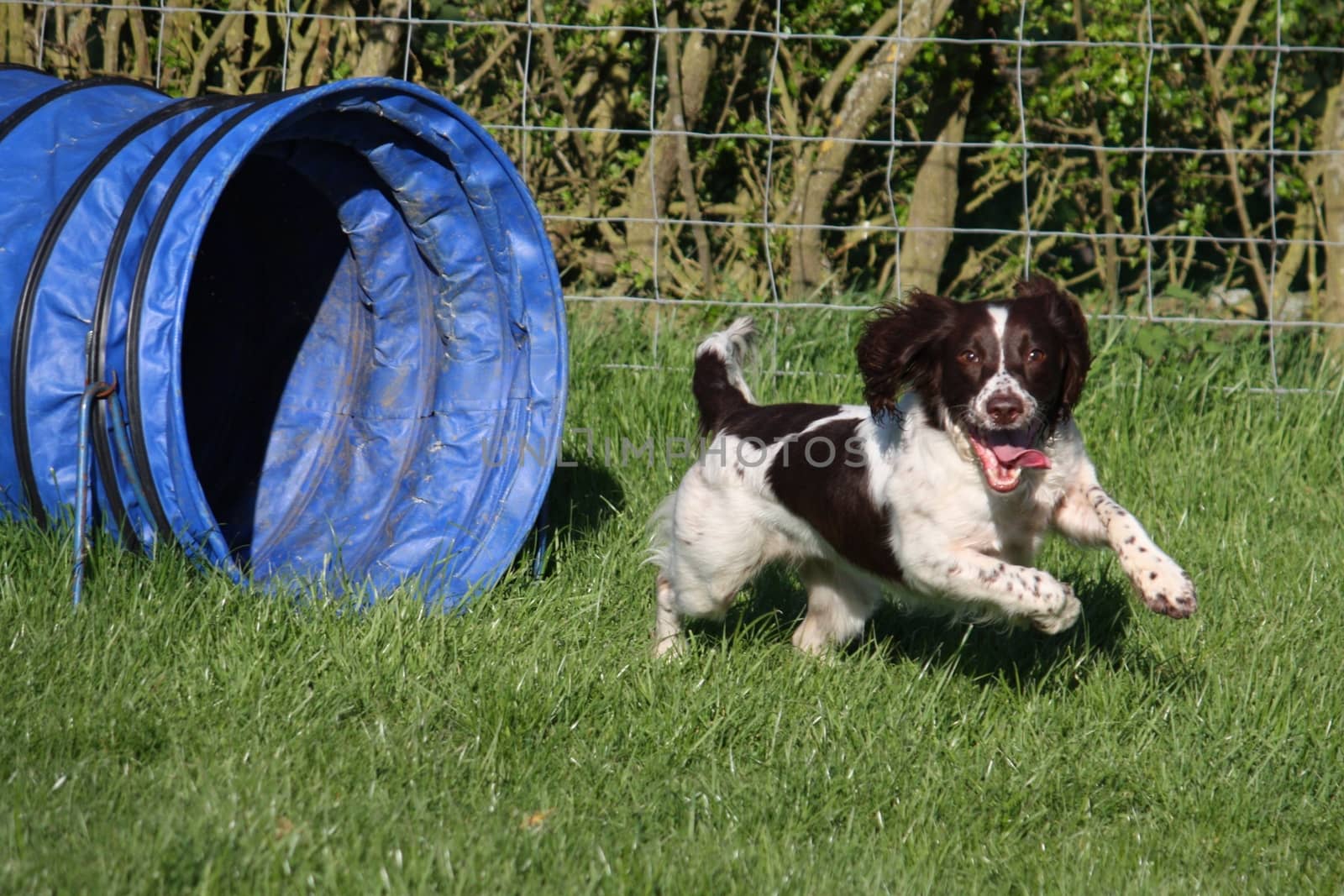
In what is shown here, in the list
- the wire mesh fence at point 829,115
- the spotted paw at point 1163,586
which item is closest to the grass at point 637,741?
the spotted paw at point 1163,586

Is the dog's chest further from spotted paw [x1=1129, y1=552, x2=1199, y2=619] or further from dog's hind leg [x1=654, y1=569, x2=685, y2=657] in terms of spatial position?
dog's hind leg [x1=654, y1=569, x2=685, y2=657]

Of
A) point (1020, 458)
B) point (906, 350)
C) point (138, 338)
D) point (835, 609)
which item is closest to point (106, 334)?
point (138, 338)

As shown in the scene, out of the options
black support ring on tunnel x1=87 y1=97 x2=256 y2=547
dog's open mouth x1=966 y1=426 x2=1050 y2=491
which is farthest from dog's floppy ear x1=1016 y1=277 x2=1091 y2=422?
black support ring on tunnel x1=87 y1=97 x2=256 y2=547

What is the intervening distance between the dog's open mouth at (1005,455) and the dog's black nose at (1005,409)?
0.12 m

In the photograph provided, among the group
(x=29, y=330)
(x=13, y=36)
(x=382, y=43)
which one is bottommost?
(x=29, y=330)

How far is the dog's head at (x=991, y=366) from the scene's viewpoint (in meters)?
3.18

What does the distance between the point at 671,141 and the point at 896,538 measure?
3.37 m

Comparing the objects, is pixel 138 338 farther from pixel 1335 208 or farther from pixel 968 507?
pixel 1335 208

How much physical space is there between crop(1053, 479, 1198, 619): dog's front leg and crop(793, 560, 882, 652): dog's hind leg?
61cm

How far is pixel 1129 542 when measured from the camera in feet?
10.3

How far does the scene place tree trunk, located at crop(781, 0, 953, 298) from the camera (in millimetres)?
5871

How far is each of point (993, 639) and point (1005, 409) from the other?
1.00 meters

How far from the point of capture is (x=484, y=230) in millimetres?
4117

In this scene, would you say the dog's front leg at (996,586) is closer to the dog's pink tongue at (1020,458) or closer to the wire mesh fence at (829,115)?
the dog's pink tongue at (1020,458)
